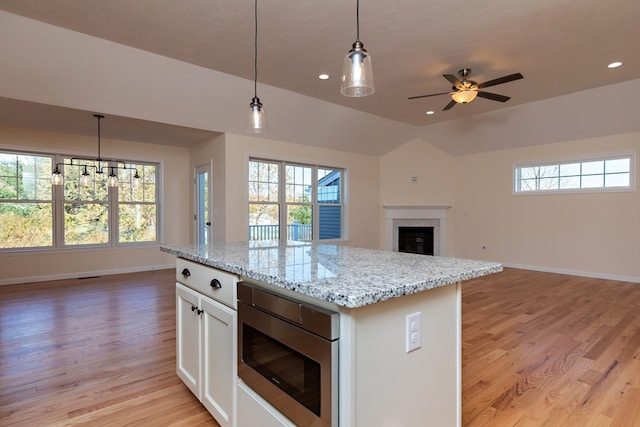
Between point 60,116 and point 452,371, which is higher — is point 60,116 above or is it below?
above

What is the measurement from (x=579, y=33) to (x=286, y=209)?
4.86 m

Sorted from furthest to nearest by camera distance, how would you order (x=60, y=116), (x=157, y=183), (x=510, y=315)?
(x=157, y=183), (x=60, y=116), (x=510, y=315)

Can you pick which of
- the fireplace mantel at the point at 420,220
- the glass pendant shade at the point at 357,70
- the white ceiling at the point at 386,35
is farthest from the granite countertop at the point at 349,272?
the fireplace mantel at the point at 420,220

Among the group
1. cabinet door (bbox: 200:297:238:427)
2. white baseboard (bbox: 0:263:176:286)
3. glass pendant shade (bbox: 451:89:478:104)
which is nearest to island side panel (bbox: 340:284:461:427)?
cabinet door (bbox: 200:297:238:427)

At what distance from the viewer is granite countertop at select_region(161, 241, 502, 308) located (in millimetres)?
1021

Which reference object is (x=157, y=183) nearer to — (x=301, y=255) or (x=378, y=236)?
(x=378, y=236)

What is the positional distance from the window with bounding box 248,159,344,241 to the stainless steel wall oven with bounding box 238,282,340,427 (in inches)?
180

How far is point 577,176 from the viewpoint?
19.6ft

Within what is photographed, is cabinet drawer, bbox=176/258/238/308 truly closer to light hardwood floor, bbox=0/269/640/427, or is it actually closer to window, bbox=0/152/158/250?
light hardwood floor, bbox=0/269/640/427

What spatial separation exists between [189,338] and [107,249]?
4.97 m

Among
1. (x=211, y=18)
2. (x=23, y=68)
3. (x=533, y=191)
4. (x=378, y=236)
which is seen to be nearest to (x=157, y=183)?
(x=23, y=68)

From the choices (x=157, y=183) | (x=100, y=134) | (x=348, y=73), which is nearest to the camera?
(x=348, y=73)

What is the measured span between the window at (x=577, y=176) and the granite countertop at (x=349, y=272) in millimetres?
5896

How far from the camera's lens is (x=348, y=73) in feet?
5.84
